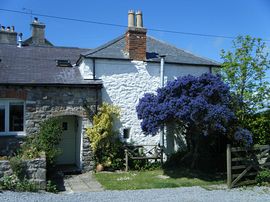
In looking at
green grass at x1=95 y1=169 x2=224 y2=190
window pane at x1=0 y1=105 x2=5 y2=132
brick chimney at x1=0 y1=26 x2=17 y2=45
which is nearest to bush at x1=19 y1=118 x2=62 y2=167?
window pane at x1=0 y1=105 x2=5 y2=132

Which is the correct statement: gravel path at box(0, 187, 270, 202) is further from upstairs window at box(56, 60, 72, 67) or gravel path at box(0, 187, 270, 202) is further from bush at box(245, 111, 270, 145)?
upstairs window at box(56, 60, 72, 67)

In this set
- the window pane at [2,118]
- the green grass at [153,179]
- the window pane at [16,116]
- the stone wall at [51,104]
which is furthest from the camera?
the window pane at [16,116]

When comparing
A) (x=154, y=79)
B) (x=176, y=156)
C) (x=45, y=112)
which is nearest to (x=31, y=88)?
(x=45, y=112)

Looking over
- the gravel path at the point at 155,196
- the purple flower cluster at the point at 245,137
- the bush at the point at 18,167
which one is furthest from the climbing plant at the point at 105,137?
the purple flower cluster at the point at 245,137

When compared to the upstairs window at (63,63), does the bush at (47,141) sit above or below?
below

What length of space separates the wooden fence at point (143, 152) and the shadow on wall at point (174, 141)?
0.56 meters

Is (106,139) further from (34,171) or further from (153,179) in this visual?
(34,171)

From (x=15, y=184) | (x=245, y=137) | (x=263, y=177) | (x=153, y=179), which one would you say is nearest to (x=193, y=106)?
(x=245, y=137)

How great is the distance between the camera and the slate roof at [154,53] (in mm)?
13742

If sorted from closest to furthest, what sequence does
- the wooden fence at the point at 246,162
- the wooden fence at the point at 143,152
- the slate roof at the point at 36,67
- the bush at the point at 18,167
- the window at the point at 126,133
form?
the bush at the point at 18,167
the wooden fence at the point at 246,162
the slate roof at the point at 36,67
the wooden fence at the point at 143,152
the window at the point at 126,133

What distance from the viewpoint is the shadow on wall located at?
47.3ft

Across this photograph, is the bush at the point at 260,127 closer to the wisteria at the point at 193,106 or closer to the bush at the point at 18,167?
the wisteria at the point at 193,106

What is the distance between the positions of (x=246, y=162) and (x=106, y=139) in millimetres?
5121

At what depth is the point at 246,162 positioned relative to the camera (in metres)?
11.2
